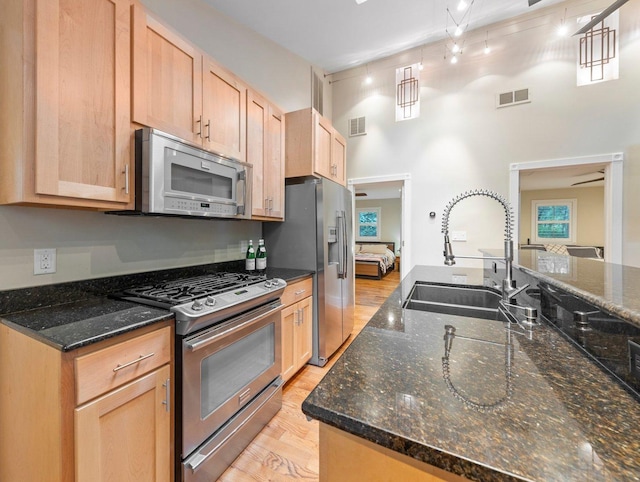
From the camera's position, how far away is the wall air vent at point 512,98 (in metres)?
3.17

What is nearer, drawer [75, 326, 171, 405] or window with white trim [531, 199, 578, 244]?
drawer [75, 326, 171, 405]

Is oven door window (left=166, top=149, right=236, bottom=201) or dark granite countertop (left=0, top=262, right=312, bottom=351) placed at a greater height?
oven door window (left=166, top=149, right=236, bottom=201)

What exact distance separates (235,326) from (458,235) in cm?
312

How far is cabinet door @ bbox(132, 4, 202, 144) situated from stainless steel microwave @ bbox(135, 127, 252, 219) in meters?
0.12

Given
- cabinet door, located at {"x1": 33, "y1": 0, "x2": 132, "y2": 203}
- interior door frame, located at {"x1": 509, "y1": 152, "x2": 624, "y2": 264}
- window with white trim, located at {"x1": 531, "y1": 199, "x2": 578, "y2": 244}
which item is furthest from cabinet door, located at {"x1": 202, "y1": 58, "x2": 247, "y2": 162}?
→ window with white trim, located at {"x1": 531, "y1": 199, "x2": 578, "y2": 244}

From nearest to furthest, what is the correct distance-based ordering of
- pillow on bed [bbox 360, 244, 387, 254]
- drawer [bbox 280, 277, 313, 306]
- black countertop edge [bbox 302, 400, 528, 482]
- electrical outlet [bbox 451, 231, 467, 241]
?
black countertop edge [bbox 302, 400, 528, 482] < drawer [bbox 280, 277, 313, 306] < electrical outlet [bbox 451, 231, 467, 241] < pillow on bed [bbox 360, 244, 387, 254]

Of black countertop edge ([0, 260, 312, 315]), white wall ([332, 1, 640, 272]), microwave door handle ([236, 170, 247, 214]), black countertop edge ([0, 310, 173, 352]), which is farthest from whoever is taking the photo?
white wall ([332, 1, 640, 272])

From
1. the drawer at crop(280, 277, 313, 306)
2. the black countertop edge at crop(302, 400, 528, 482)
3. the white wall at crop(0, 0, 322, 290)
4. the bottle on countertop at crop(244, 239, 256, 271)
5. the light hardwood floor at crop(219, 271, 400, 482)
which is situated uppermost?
the white wall at crop(0, 0, 322, 290)

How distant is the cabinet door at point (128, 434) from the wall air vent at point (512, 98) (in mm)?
4280

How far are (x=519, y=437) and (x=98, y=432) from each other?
1315mm

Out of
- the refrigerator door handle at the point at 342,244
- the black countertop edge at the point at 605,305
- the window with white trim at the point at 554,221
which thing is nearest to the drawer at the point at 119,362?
the black countertop edge at the point at 605,305

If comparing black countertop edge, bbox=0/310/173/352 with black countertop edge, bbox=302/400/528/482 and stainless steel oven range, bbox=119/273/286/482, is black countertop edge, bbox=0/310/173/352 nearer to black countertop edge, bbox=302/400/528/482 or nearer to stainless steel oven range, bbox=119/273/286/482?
stainless steel oven range, bbox=119/273/286/482

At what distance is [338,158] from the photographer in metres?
3.28

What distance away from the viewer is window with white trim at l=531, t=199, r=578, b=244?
21.0 ft
